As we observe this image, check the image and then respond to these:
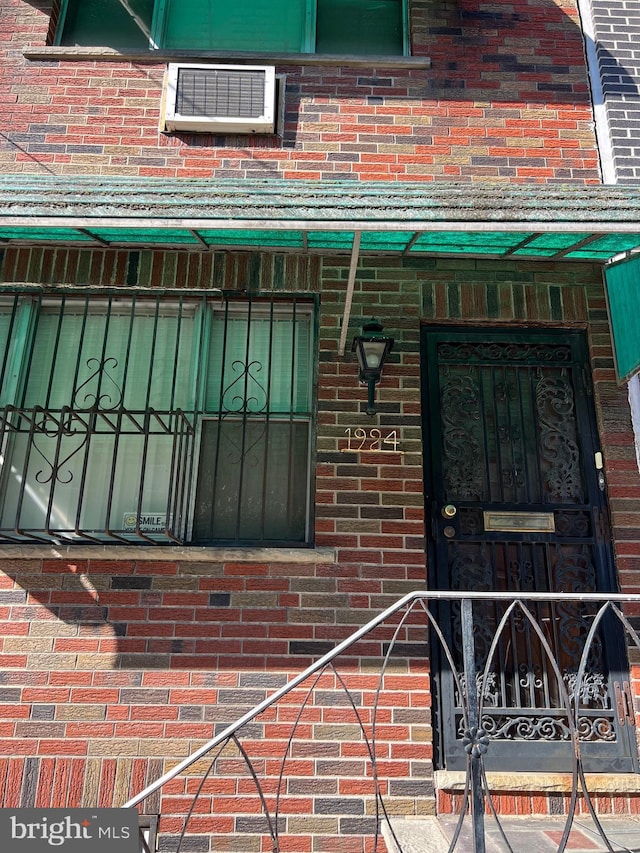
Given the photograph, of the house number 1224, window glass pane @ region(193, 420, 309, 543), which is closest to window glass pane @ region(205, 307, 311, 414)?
window glass pane @ region(193, 420, 309, 543)

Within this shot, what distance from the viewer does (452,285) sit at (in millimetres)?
4219

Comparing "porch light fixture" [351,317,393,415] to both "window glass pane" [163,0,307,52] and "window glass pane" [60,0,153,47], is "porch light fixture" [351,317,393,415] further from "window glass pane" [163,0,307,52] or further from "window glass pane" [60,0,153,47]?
"window glass pane" [60,0,153,47]

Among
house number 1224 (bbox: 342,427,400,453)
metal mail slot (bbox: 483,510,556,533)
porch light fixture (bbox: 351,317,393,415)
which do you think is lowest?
metal mail slot (bbox: 483,510,556,533)

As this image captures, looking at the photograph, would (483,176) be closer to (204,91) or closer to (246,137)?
(246,137)

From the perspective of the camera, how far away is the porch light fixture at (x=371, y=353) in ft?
12.6

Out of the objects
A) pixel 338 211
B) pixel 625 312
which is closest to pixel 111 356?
pixel 338 211

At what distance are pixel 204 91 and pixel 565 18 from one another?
9.34 feet

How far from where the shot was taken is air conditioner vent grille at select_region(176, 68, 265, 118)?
450 cm

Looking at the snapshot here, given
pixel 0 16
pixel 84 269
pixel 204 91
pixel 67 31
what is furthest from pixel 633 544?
pixel 0 16

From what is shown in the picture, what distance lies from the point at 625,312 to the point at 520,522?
57.4 inches

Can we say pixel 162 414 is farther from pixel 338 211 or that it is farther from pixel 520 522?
pixel 520 522

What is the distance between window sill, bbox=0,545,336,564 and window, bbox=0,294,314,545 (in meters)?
0.10

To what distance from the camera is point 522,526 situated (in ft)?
12.7

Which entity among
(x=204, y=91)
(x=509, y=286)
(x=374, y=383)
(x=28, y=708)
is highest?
(x=204, y=91)
